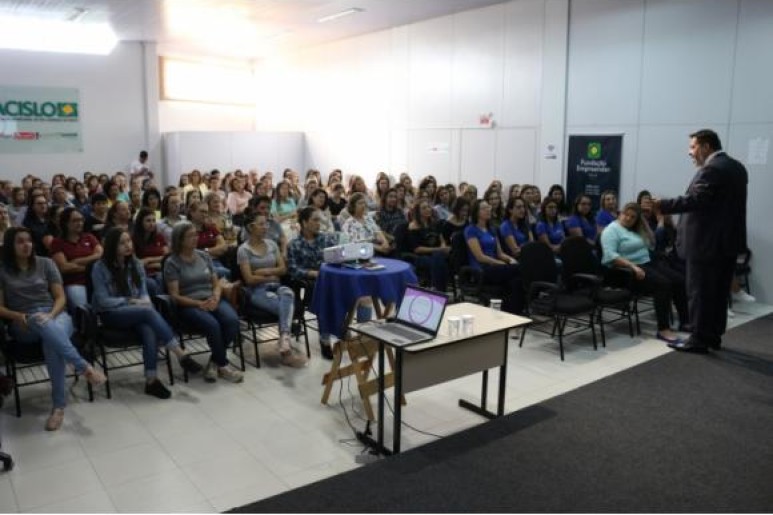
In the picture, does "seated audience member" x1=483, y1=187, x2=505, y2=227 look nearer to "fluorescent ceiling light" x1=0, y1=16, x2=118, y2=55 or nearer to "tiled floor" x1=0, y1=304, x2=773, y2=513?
"tiled floor" x1=0, y1=304, x2=773, y2=513

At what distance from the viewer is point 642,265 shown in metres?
5.62

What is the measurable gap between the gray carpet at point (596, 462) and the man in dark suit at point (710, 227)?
26.5 inches

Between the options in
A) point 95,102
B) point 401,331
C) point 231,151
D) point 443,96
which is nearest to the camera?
point 401,331

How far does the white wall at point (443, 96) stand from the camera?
8.73 m

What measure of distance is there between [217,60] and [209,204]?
353 inches

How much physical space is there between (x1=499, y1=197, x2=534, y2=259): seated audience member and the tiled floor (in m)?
1.52

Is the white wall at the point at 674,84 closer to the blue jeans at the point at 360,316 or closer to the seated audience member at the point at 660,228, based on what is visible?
the seated audience member at the point at 660,228

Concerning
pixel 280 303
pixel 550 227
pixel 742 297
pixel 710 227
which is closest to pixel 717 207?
pixel 710 227

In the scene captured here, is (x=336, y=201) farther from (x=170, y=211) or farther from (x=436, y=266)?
(x=170, y=211)

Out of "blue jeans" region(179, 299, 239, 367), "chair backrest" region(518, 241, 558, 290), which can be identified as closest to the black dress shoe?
"chair backrest" region(518, 241, 558, 290)

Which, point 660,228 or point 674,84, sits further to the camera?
point 674,84

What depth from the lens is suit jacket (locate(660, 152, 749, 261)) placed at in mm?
4548

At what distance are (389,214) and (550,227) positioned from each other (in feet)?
5.68

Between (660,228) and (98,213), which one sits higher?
(98,213)
